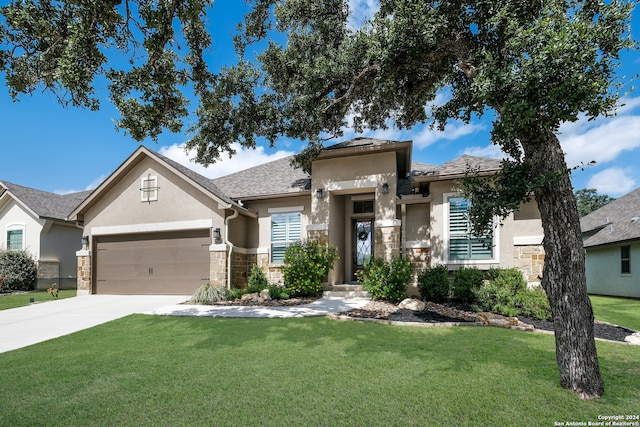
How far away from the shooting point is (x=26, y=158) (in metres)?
17.5

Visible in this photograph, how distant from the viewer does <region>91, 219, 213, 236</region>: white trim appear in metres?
13.4

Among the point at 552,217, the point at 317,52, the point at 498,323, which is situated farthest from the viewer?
the point at 317,52

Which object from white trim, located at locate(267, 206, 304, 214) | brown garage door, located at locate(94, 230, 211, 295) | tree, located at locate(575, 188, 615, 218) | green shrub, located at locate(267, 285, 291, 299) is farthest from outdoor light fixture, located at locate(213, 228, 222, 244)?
tree, located at locate(575, 188, 615, 218)

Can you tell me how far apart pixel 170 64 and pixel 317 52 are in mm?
4025

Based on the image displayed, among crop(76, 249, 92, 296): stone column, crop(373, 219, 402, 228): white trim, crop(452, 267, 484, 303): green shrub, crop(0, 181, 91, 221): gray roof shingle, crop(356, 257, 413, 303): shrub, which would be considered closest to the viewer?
crop(452, 267, 484, 303): green shrub

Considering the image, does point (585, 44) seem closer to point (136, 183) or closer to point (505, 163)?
point (505, 163)

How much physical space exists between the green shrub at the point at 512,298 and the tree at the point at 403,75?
15.4ft

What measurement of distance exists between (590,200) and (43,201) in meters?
69.1

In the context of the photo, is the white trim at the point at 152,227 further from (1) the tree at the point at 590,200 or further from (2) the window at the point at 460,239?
(1) the tree at the point at 590,200

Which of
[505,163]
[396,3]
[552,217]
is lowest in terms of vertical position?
[552,217]

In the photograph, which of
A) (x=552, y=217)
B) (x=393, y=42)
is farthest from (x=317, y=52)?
(x=552, y=217)

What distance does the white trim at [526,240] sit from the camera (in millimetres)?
10695

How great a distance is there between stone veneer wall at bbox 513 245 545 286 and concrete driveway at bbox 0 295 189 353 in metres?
11.2

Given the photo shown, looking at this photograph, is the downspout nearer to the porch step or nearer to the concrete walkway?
the concrete walkway
